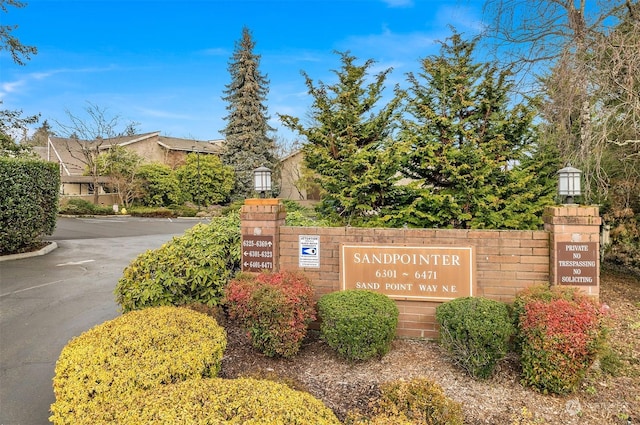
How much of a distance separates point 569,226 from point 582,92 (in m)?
3.18

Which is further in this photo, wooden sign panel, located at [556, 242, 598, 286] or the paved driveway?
wooden sign panel, located at [556, 242, 598, 286]

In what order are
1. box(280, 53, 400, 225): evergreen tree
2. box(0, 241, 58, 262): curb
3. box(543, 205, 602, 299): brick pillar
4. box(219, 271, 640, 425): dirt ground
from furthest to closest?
box(0, 241, 58, 262): curb, box(280, 53, 400, 225): evergreen tree, box(543, 205, 602, 299): brick pillar, box(219, 271, 640, 425): dirt ground

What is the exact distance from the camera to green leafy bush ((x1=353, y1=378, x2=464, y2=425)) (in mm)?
2631

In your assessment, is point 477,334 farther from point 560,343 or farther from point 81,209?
point 81,209

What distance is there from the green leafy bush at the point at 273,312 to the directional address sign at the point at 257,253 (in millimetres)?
732

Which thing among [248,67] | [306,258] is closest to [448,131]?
[306,258]

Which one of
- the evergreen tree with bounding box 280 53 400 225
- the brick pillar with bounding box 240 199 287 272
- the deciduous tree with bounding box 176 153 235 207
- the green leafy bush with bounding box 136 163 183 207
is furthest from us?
the deciduous tree with bounding box 176 153 235 207

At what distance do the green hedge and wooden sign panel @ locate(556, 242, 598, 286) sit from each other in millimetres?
13506

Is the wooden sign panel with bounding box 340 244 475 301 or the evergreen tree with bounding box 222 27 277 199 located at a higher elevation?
the evergreen tree with bounding box 222 27 277 199

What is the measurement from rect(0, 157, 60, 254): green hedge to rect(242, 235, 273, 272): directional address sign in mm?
9716

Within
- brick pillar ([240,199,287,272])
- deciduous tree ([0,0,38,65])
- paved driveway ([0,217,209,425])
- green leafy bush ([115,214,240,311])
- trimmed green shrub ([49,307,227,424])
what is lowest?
paved driveway ([0,217,209,425])

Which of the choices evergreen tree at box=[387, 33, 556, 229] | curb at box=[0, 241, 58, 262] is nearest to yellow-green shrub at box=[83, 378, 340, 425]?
evergreen tree at box=[387, 33, 556, 229]

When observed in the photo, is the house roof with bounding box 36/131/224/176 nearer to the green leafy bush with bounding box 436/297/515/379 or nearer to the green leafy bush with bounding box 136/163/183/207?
the green leafy bush with bounding box 136/163/183/207

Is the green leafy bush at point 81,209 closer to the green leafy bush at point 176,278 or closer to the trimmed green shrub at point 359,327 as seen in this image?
the green leafy bush at point 176,278
